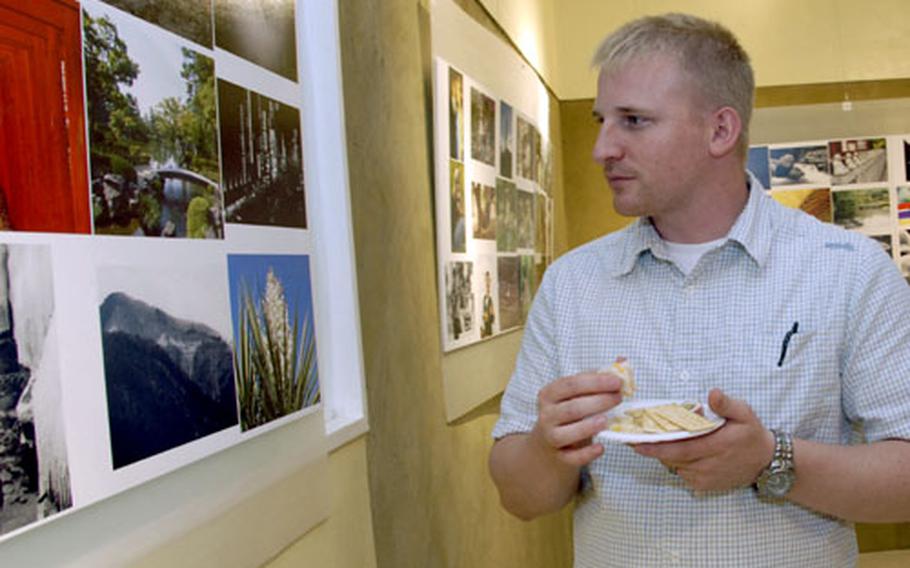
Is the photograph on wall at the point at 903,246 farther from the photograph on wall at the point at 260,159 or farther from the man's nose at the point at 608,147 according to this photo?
the photograph on wall at the point at 260,159

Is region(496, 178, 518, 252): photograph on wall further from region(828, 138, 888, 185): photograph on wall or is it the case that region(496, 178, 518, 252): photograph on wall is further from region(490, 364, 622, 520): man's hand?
region(828, 138, 888, 185): photograph on wall

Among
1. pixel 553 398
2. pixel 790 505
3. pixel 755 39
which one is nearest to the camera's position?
pixel 553 398

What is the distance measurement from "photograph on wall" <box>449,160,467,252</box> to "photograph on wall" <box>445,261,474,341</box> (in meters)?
0.09

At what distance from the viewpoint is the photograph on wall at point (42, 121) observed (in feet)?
4.11

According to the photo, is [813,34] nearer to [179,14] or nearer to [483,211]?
[483,211]

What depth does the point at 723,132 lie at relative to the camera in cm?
231

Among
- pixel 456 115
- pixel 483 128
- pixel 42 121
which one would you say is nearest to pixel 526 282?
pixel 483 128

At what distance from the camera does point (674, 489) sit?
207 centimetres

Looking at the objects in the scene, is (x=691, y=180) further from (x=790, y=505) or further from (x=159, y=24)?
(x=159, y=24)

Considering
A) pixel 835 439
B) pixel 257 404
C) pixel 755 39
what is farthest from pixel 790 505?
pixel 755 39

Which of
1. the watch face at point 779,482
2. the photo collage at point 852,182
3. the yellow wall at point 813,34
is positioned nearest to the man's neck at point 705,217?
the watch face at point 779,482

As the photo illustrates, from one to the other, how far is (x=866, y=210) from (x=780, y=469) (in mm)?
5917

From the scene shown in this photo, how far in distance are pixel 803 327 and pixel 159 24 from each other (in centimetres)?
142

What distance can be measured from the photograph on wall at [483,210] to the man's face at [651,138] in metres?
1.67
